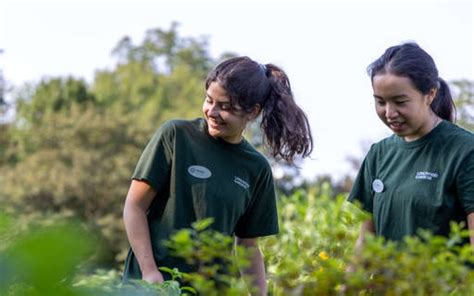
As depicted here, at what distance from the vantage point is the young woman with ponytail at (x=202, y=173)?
12.1 ft

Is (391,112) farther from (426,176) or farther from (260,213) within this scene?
(260,213)

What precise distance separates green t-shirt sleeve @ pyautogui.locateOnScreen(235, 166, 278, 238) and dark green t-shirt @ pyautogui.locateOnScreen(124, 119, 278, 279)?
0.43ft

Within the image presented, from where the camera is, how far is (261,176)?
397cm

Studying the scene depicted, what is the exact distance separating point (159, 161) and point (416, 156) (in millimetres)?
971

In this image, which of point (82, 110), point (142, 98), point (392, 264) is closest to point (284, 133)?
point (392, 264)

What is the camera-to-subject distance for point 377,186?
12.3 feet

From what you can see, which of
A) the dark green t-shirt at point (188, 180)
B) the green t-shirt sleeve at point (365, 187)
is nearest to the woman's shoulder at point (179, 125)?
the dark green t-shirt at point (188, 180)

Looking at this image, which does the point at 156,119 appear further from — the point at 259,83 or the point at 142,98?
the point at 259,83

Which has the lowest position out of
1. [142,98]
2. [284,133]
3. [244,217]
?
[142,98]

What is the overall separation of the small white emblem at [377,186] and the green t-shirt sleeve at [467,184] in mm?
330

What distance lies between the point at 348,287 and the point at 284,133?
7.24 ft

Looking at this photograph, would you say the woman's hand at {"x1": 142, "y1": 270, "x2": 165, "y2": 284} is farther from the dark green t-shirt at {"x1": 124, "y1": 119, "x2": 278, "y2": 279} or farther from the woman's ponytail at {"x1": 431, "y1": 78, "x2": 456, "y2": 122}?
the woman's ponytail at {"x1": 431, "y1": 78, "x2": 456, "y2": 122}

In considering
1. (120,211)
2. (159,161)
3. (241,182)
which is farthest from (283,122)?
(120,211)

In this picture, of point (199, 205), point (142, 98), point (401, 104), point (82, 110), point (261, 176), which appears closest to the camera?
point (401, 104)
